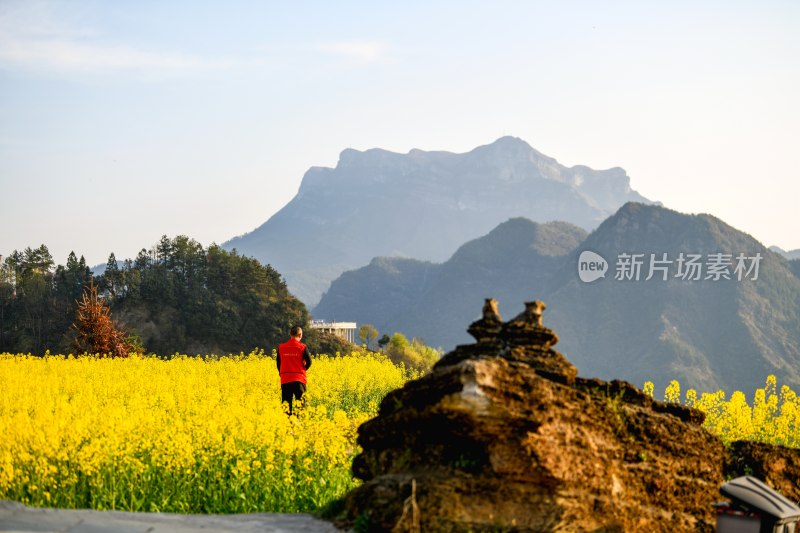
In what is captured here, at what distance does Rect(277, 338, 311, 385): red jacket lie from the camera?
16.0 meters

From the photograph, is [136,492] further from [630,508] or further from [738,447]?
[738,447]

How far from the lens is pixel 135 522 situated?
851 centimetres

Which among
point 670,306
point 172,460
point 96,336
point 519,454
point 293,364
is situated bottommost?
point 172,460

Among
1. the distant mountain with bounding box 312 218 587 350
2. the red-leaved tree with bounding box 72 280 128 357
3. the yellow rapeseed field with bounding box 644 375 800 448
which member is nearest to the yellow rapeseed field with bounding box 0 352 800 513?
the yellow rapeseed field with bounding box 644 375 800 448

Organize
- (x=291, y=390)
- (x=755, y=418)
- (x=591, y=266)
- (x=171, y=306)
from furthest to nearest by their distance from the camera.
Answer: (x=591, y=266)
(x=171, y=306)
(x=755, y=418)
(x=291, y=390)

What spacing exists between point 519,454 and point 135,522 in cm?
356

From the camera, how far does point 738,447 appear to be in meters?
11.1

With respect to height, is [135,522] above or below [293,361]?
below

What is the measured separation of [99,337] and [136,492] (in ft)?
69.7

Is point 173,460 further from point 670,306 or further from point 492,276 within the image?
point 492,276

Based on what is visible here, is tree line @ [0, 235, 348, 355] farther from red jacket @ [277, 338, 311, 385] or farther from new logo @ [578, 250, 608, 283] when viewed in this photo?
new logo @ [578, 250, 608, 283]

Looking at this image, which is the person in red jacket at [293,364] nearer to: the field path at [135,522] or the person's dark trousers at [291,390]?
the person's dark trousers at [291,390]

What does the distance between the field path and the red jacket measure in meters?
6.54

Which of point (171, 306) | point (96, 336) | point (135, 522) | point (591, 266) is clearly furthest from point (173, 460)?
point (591, 266)
